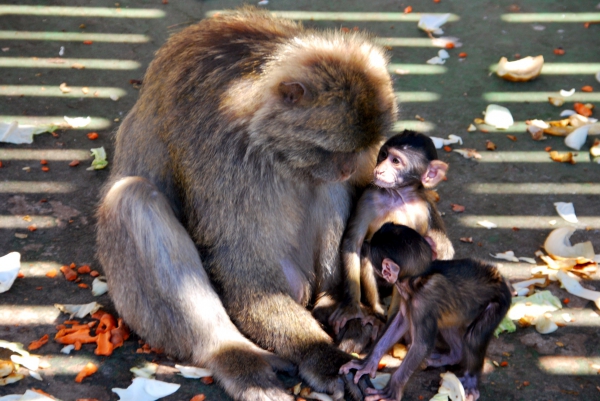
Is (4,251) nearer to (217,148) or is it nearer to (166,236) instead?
(166,236)

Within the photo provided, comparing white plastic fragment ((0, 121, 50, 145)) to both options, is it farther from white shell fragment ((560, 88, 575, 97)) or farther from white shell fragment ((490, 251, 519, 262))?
white shell fragment ((560, 88, 575, 97))

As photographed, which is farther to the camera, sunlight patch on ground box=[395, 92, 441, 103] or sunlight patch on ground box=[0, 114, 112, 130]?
sunlight patch on ground box=[395, 92, 441, 103]

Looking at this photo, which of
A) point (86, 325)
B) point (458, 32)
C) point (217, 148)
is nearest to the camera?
point (217, 148)

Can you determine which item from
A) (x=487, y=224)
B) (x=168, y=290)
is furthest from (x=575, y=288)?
(x=168, y=290)

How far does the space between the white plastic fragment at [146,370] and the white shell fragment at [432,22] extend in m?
4.57

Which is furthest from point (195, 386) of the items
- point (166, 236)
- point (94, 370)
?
point (166, 236)

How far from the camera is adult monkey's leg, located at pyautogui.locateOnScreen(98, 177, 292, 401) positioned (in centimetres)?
403

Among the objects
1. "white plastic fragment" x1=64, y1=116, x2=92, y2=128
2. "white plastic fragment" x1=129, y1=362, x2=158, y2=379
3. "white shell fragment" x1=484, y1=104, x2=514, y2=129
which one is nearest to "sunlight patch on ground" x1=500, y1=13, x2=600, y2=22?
"white shell fragment" x1=484, y1=104, x2=514, y2=129

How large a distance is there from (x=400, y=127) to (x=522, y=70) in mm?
1352

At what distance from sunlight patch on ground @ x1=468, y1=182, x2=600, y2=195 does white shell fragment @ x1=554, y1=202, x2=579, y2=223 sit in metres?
0.17

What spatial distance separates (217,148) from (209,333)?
102 cm

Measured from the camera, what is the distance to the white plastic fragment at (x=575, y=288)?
471 cm

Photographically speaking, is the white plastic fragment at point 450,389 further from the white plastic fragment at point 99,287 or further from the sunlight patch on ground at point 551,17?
the sunlight patch on ground at point 551,17

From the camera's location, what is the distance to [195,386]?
13.3ft
